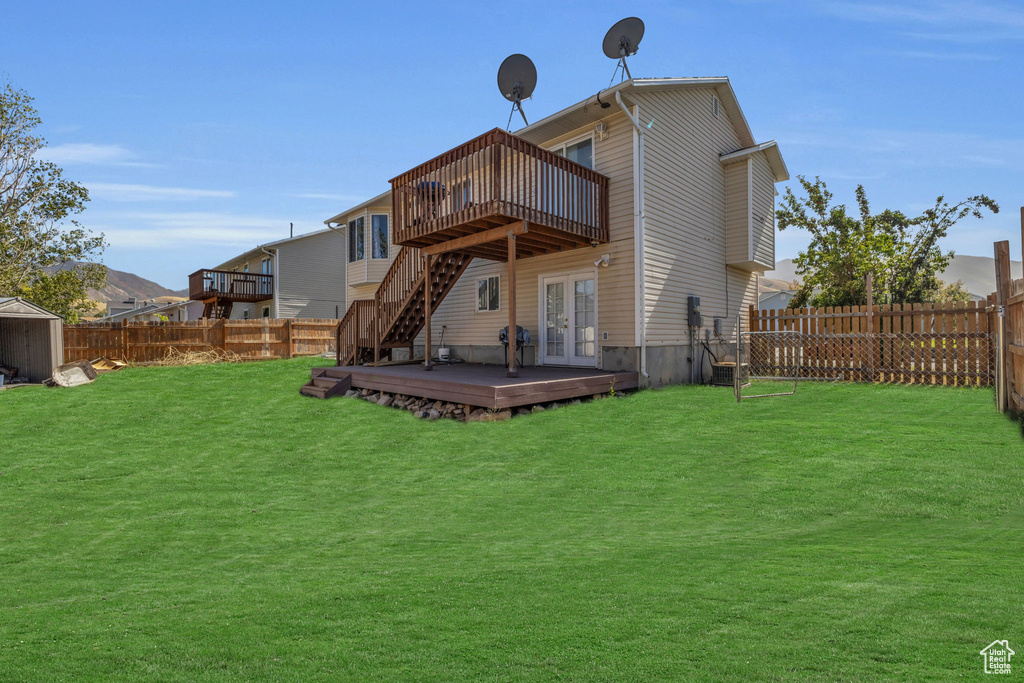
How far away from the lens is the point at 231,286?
27547mm

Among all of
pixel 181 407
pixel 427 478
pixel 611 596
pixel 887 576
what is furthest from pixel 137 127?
pixel 887 576

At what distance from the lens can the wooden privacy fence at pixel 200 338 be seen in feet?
54.0

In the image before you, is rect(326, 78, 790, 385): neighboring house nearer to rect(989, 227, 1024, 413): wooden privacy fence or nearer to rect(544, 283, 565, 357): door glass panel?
rect(544, 283, 565, 357): door glass panel

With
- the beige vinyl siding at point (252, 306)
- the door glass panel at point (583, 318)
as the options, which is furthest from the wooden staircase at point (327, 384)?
the beige vinyl siding at point (252, 306)

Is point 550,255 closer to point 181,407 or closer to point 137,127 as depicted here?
point 181,407

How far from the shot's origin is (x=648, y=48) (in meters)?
12.0

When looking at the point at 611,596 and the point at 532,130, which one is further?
the point at 532,130

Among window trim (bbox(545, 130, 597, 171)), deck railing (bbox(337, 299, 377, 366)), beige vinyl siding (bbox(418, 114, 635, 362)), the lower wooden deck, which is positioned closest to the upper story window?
window trim (bbox(545, 130, 597, 171))

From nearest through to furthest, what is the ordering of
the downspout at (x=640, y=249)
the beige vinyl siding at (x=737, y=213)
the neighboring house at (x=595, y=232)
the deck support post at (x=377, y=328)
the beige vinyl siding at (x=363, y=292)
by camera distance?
the neighboring house at (x=595, y=232) → the downspout at (x=640, y=249) → the deck support post at (x=377, y=328) → the beige vinyl siding at (x=737, y=213) → the beige vinyl siding at (x=363, y=292)

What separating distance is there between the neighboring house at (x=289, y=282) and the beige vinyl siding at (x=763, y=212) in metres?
20.3

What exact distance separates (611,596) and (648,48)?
12.4 meters

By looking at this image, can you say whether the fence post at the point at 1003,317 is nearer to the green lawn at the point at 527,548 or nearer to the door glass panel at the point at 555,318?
the green lawn at the point at 527,548

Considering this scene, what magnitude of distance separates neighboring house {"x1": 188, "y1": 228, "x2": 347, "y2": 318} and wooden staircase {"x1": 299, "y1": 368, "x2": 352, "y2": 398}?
15.8 metres

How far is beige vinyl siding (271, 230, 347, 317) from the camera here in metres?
26.6
